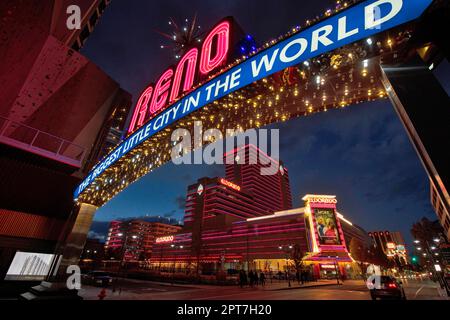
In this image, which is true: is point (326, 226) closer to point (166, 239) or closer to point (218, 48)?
point (218, 48)

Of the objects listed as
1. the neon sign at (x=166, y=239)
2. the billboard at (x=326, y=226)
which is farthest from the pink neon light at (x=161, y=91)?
the neon sign at (x=166, y=239)

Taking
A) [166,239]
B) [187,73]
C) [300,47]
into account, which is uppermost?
[166,239]

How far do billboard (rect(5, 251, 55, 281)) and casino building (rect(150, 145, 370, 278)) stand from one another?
64.7ft

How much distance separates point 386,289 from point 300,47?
15187 mm

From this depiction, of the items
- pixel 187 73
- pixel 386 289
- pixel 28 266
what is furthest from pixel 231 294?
pixel 187 73

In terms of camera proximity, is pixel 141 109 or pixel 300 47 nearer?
pixel 300 47

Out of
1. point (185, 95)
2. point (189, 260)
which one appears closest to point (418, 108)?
point (185, 95)

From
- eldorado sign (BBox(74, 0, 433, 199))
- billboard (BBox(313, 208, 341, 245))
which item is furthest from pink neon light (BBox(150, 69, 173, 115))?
billboard (BBox(313, 208, 341, 245))

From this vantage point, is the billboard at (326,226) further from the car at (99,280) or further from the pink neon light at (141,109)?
the pink neon light at (141,109)

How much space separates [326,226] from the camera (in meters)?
69.7

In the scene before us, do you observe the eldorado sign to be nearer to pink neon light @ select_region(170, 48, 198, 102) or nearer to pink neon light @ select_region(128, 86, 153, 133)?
pink neon light @ select_region(170, 48, 198, 102)
